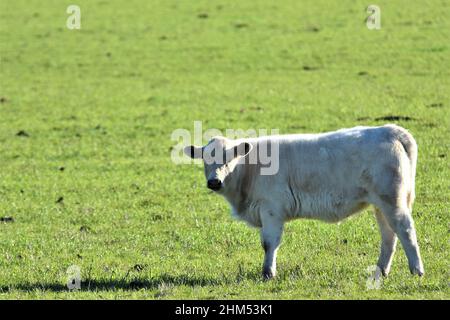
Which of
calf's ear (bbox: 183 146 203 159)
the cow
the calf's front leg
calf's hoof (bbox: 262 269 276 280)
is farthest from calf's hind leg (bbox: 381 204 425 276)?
calf's ear (bbox: 183 146 203 159)

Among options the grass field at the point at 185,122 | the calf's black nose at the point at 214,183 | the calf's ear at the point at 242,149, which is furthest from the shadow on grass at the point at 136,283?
the calf's ear at the point at 242,149

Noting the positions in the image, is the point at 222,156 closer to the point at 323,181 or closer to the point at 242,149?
the point at 242,149

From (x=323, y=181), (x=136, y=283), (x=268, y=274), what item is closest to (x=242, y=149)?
(x=323, y=181)

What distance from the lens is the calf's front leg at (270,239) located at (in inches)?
455

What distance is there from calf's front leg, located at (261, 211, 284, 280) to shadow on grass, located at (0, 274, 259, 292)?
0.20 meters

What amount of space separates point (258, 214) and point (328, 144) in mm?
1318

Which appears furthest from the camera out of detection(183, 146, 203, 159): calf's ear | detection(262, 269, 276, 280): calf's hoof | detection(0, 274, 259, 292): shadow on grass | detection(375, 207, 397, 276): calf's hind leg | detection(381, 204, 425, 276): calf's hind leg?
detection(183, 146, 203, 159): calf's ear

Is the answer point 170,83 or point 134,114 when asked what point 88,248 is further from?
point 170,83

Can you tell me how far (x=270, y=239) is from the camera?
11641mm

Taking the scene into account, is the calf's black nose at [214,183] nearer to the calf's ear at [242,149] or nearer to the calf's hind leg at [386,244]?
the calf's ear at [242,149]

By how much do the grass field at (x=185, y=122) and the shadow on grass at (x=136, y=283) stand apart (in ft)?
0.13

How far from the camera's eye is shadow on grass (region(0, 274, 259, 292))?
11250mm

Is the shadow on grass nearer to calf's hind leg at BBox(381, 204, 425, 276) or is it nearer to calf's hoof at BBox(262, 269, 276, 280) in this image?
calf's hoof at BBox(262, 269, 276, 280)

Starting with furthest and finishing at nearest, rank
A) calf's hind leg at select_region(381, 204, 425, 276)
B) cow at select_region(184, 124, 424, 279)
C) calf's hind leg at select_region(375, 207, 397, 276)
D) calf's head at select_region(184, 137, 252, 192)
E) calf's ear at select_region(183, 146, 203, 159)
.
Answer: calf's ear at select_region(183, 146, 203, 159), calf's head at select_region(184, 137, 252, 192), calf's hind leg at select_region(375, 207, 397, 276), cow at select_region(184, 124, 424, 279), calf's hind leg at select_region(381, 204, 425, 276)
